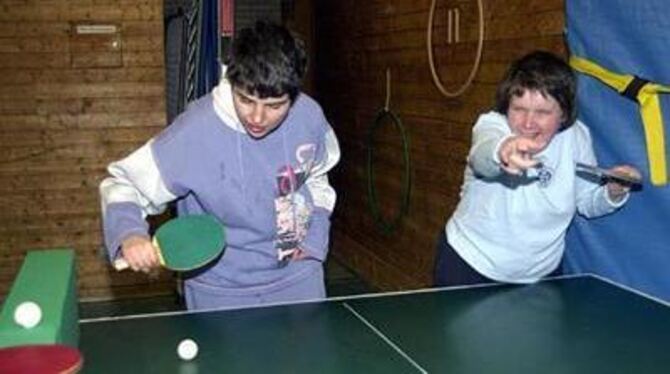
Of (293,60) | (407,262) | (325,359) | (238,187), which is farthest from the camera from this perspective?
(407,262)

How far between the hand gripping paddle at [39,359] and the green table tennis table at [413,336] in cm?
22

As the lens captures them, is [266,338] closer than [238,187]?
Yes

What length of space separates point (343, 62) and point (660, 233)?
12.5ft

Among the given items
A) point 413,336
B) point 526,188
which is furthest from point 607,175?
point 413,336

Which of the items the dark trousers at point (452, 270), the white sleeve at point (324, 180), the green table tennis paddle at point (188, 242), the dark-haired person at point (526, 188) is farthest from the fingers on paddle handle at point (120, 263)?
the dark trousers at point (452, 270)

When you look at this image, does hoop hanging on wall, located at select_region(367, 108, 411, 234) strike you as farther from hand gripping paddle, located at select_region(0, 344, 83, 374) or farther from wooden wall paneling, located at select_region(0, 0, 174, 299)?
hand gripping paddle, located at select_region(0, 344, 83, 374)

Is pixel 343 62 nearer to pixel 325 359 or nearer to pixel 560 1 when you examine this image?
pixel 560 1

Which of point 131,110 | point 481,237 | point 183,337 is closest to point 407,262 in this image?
point 131,110

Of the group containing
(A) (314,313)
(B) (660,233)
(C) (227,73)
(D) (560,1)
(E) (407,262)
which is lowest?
(E) (407,262)

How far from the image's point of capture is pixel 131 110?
470cm

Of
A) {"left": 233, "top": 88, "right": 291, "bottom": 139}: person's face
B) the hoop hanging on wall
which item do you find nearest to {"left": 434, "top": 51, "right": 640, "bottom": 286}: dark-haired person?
{"left": 233, "top": 88, "right": 291, "bottom": 139}: person's face

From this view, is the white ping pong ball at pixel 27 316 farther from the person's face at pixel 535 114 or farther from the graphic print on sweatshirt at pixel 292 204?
the person's face at pixel 535 114

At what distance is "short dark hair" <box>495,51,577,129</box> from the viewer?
214cm

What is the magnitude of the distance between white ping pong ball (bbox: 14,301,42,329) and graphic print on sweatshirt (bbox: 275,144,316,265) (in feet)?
2.66
